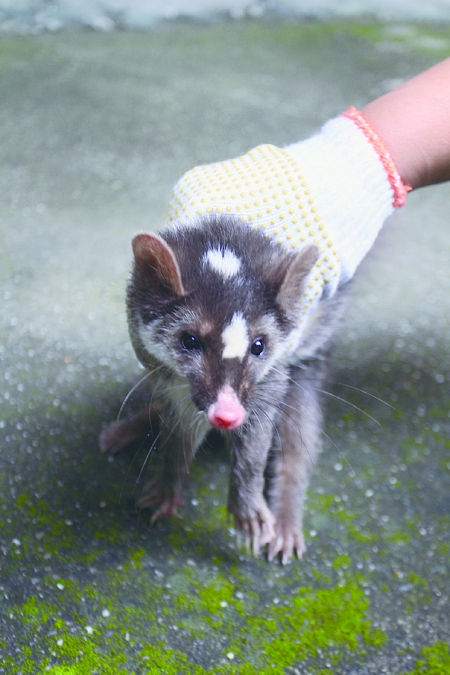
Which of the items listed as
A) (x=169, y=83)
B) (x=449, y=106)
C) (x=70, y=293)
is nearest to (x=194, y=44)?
(x=169, y=83)

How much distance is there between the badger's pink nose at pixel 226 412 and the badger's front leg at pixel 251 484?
1.00ft

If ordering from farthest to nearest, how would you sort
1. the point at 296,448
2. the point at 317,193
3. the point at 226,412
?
the point at 296,448, the point at 317,193, the point at 226,412

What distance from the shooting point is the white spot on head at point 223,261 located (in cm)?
151

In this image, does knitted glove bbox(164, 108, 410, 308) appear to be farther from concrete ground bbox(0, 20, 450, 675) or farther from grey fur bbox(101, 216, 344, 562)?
concrete ground bbox(0, 20, 450, 675)

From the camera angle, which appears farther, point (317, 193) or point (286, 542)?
point (286, 542)

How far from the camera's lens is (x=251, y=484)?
5.79 ft

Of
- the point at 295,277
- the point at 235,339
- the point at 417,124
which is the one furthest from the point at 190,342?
the point at 417,124

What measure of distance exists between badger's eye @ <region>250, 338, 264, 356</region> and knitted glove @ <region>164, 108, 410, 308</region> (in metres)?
0.26

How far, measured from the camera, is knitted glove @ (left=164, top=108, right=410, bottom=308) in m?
1.66

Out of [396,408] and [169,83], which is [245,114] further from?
[396,408]

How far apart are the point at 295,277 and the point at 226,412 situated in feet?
1.22

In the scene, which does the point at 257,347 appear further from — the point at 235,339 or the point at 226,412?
the point at 226,412

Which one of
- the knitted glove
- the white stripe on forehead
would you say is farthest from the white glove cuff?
the white stripe on forehead

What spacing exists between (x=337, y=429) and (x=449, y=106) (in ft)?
3.48
